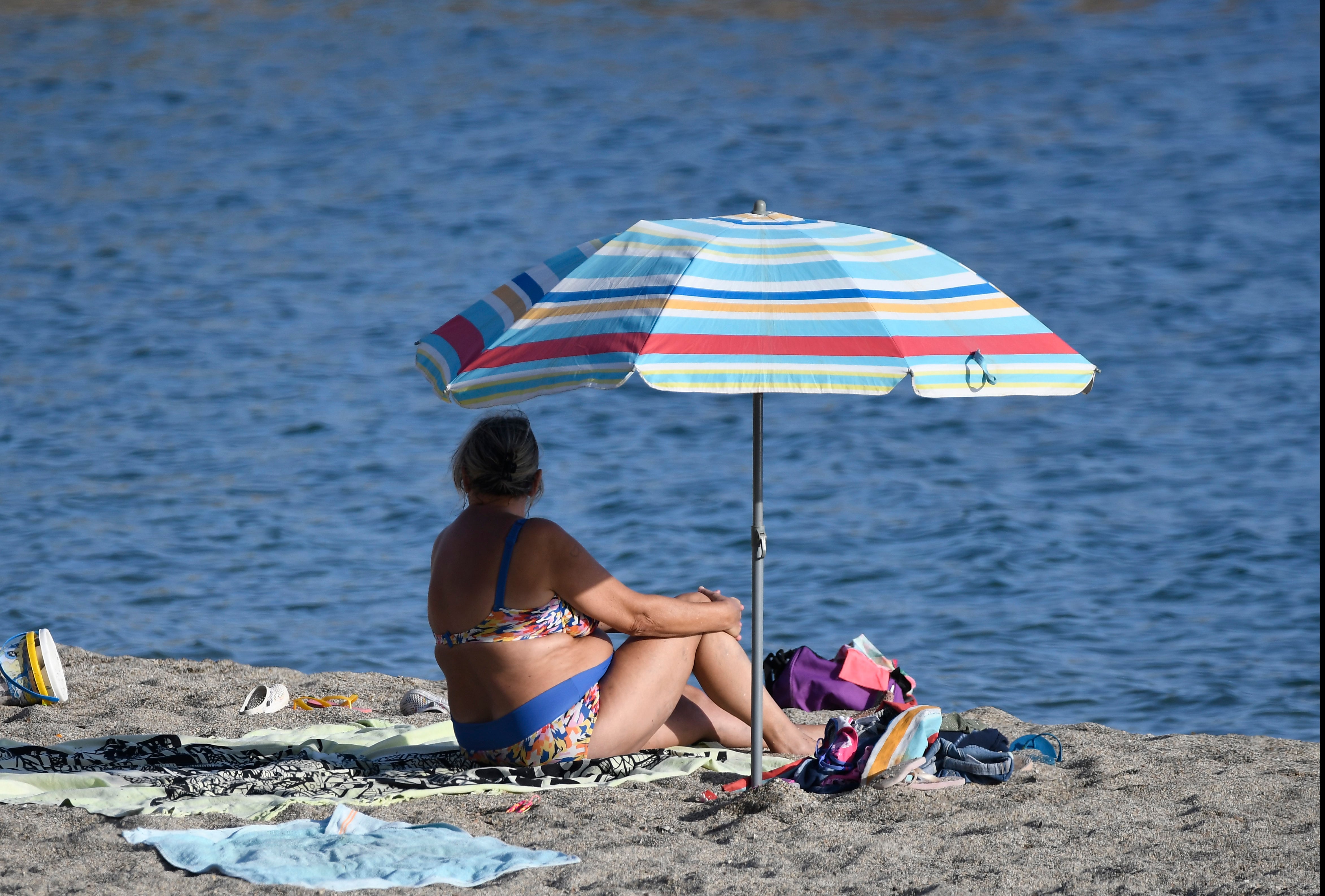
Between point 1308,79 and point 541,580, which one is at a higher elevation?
point 1308,79

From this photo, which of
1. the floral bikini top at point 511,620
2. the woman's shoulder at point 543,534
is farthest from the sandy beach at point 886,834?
the woman's shoulder at point 543,534

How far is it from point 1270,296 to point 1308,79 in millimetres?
8703

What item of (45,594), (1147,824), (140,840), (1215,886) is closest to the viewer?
(1215,886)

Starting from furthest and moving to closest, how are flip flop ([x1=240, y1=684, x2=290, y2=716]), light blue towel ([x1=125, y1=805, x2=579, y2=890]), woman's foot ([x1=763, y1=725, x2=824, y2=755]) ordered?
flip flop ([x1=240, y1=684, x2=290, y2=716]) < woman's foot ([x1=763, y1=725, x2=824, y2=755]) < light blue towel ([x1=125, y1=805, x2=579, y2=890])

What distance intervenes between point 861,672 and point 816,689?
0.57 feet

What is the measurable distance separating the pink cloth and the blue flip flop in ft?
2.54

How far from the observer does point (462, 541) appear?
149 inches

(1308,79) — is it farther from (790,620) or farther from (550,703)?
(550,703)

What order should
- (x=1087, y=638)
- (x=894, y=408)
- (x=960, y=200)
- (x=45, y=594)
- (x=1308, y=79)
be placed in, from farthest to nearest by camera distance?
(x=1308, y=79) → (x=960, y=200) → (x=894, y=408) → (x=45, y=594) → (x=1087, y=638)

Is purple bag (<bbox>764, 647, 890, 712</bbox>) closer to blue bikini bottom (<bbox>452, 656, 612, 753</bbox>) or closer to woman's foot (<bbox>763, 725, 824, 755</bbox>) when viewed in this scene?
woman's foot (<bbox>763, 725, 824, 755</bbox>)

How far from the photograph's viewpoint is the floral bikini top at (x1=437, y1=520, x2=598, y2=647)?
147 inches

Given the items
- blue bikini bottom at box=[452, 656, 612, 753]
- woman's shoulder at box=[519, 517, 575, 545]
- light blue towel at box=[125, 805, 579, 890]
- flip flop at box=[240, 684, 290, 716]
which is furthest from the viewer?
flip flop at box=[240, 684, 290, 716]

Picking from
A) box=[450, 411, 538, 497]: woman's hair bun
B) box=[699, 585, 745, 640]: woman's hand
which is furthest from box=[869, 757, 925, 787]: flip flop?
box=[450, 411, 538, 497]: woman's hair bun

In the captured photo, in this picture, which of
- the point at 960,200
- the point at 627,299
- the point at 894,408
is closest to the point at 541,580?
the point at 627,299
